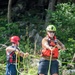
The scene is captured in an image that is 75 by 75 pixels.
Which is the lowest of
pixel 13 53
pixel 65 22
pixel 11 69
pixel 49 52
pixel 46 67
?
pixel 11 69

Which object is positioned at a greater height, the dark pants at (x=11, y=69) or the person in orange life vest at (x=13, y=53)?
the person in orange life vest at (x=13, y=53)

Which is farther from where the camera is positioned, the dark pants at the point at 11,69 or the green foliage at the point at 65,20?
the green foliage at the point at 65,20

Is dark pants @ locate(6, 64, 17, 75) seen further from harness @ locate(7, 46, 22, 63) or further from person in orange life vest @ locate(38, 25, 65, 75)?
person in orange life vest @ locate(38, 25, 65, 75)

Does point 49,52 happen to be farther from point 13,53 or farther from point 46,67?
point 13,53

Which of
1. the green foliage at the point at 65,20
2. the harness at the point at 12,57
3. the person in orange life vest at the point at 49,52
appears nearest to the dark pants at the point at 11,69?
the harness at the point at 12,57

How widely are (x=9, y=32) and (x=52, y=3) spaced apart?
8.02ft

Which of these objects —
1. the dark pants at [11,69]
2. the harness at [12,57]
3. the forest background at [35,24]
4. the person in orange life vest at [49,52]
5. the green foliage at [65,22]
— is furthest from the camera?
the green foliage at [65,22]

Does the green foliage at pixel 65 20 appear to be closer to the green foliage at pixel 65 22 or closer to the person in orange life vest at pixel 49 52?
Result: the green foliage at pixel 65 22

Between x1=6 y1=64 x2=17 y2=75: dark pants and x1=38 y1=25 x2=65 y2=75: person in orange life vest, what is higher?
x1=38 y1=25 x2=65 y2=75: person in orange life vest

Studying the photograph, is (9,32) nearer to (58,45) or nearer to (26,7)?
(26,7)

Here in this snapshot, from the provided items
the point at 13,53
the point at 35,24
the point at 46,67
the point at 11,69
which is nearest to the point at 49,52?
the point at 46,67

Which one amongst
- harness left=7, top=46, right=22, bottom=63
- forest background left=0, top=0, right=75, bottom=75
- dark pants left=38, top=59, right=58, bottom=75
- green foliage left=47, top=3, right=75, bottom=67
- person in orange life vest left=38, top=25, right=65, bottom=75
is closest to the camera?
person in orange life vest left=38, top=25, right=65, bottom=75

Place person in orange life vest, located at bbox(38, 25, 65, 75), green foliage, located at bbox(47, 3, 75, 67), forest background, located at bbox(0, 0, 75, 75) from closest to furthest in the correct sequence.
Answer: person in orange life vest, located at bbox(38, 25, 65, 75)
forest background, located at bbox(0, 0, 75, 75)
green foliage, located at bbox(47, 3, 75, 67)

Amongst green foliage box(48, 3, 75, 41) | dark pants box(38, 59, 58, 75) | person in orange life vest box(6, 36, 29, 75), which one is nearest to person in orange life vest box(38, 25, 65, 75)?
dark pants box(38, 59, 58, 75)
